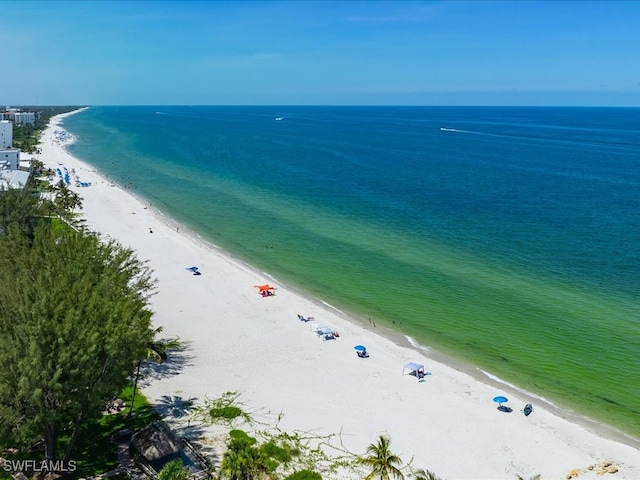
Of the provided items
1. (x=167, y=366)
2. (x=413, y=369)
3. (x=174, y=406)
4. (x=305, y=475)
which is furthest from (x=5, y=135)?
(x=305, y=475)

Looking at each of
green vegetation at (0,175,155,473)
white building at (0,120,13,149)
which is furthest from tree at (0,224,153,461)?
white building at (0,120,13,149)

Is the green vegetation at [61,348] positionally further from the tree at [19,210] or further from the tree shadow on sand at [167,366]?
the tree at [19,210]

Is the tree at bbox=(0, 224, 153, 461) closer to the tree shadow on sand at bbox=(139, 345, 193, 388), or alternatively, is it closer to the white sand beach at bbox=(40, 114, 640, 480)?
the tree shadow on sand at bbox=(139, 345, 193, 388)

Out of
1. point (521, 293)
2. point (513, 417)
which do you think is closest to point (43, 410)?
point (513, 417)

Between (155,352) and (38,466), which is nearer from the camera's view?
(38,466)

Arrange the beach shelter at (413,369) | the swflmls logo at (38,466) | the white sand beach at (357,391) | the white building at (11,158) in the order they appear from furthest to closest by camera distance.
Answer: the white building at (11,158), the beach shelter at (413,369), the white sand beach at (357,391), the swflmls logo at (38,466)

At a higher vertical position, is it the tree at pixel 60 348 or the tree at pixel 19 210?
the tree at pixel 19 210

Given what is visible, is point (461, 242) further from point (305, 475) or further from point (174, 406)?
point (305, 475)

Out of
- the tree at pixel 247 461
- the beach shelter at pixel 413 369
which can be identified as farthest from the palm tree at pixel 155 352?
the beach shelter at pixel 413 369
